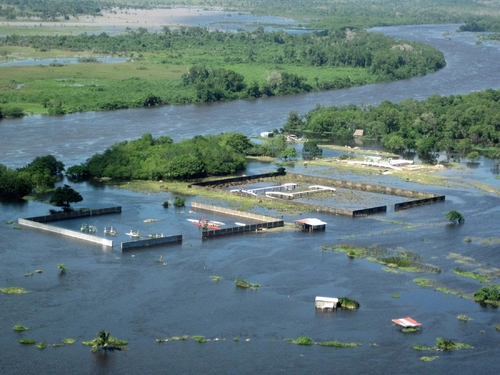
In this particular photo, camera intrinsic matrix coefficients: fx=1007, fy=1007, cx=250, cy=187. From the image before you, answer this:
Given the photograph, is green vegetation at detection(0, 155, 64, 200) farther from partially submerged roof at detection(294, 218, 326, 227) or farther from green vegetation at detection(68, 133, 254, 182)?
partially submerged roof at detection(294, 218, 326, 227)

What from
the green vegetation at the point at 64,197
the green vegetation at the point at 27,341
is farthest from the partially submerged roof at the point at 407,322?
the green vegetation at the point at 64,197

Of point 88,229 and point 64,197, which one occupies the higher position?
point 64,197

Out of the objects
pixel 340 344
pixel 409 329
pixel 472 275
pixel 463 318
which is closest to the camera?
pixel 340 344

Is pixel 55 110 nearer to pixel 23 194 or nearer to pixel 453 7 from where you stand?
pixel 23 194

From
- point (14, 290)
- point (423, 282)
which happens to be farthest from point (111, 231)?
point (423, 282)

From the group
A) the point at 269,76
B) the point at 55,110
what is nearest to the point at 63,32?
the point at 269,76

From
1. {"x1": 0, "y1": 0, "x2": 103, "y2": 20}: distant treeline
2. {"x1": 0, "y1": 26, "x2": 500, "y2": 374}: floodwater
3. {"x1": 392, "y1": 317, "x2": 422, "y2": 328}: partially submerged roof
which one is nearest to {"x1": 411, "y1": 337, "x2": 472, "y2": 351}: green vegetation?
{"x1": 0, "y1": 26, "x2": 500, "y2": 374}: floodwater

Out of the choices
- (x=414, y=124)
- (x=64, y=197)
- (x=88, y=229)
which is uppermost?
(x=414, y=124)

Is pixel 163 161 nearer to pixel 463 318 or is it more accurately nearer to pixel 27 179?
pixel 27 179
